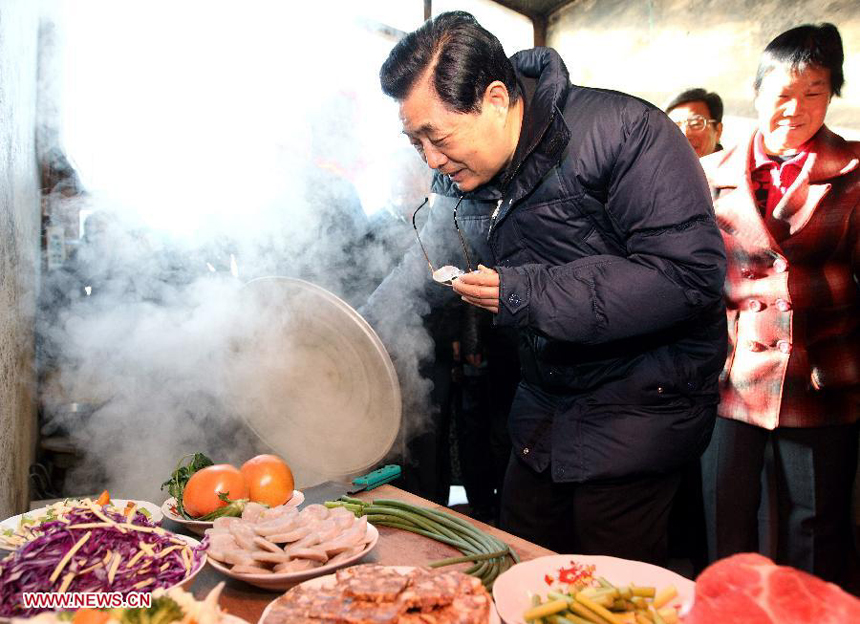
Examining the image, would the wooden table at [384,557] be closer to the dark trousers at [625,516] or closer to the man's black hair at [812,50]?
the dark trousers at [625,516]

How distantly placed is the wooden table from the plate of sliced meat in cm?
3

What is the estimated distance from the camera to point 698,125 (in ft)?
10.6

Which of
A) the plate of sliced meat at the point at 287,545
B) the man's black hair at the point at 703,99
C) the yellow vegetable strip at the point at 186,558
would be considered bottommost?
the plate of sliced meat at the point at 287,545

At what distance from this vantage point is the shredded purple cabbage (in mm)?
974

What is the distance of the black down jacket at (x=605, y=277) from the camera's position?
1.51 m

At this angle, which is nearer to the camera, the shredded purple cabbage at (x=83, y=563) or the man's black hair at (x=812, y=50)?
the shredded purple cabbage at (x=83, y=563)

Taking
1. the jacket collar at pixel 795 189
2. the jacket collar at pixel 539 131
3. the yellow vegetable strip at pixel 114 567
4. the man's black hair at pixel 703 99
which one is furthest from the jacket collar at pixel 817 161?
the yellow vegetable strip at pixel 114 567

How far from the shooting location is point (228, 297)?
2.24 metres

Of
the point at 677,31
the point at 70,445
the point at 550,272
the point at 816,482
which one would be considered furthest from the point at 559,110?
the point at 677,31

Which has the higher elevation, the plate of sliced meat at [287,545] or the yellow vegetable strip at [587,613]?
the plate of sliced meat at [287,545]

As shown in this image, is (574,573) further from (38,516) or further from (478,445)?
(478,445)

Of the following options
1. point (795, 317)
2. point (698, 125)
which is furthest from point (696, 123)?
point (795, 317)

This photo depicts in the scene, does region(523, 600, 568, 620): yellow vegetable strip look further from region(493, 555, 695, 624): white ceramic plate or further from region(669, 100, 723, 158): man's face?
region(669, 100, 723, 158): man's face

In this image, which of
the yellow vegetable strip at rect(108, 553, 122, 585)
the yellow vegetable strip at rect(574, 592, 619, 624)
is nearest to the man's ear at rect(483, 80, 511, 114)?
the yellow vegetable strip at rect(574, 592, 619, 624)
